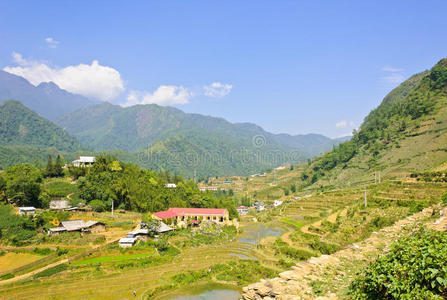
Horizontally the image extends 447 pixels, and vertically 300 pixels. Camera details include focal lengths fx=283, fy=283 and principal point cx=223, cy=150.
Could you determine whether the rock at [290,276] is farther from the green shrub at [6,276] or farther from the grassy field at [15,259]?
the grassy field at [15,259]

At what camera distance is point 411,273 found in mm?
7137

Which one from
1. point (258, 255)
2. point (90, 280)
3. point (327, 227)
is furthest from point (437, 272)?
point (327, 227)

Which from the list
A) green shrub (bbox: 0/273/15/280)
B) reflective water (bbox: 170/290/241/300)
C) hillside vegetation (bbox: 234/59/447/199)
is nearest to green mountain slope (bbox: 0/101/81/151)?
hillside vegetation (bbox: 234/59/447/199)

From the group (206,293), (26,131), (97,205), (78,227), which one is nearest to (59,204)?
(97,205)

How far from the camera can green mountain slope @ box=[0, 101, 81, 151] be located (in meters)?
169

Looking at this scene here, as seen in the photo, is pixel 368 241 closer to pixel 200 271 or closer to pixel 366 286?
pixel 366 286

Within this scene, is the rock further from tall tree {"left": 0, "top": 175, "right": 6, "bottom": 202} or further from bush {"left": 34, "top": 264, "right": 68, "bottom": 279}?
tall tree {"left": 0, "top": 175, "right": 6, "bottom": 202}

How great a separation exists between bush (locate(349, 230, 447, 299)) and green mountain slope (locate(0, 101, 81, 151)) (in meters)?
196

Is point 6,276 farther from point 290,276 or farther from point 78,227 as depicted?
point 290,276

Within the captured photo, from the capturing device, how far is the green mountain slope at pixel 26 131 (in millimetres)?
169312

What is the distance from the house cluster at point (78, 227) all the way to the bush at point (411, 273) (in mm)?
36761

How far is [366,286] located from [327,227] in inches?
1349

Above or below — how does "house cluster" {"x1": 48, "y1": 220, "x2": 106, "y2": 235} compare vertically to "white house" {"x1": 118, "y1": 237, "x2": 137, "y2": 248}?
above

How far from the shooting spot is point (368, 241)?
18.2 metres
